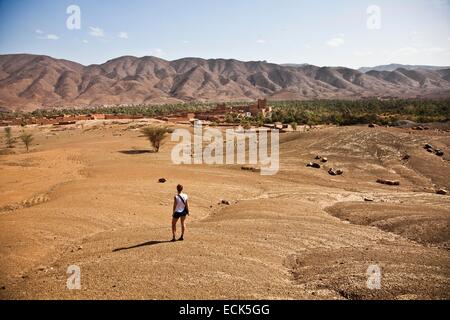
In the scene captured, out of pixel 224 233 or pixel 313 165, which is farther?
pixel 313 165

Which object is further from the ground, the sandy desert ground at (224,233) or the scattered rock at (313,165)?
the scattered rock at (313,165)

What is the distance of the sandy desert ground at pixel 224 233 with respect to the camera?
805 centimetres

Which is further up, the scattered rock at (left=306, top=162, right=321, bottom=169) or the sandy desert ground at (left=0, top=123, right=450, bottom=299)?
the scattered rock at (left=306, top=162, right=321, bottom=169)

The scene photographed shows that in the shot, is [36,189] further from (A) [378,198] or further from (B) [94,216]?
(A) [378,198]

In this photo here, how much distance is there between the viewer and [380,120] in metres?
56.8

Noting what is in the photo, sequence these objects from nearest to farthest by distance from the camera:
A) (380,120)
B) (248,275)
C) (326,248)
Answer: (248,275), (326,248), (380,120)

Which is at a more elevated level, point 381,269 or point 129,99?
point 129,99

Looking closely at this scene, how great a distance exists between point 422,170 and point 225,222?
760 inches

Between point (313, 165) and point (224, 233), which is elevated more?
point (313, 165)

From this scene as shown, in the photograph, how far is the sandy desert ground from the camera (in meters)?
8.05

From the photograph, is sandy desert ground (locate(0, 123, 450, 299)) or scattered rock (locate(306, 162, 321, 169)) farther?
scattered rock (locate(306, 162, 321, 169))

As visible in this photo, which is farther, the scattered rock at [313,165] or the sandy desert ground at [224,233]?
the scattered rock at [313,165]

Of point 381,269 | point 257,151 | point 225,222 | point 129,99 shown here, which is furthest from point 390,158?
point 129,99

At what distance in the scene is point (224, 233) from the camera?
39.3 ft
